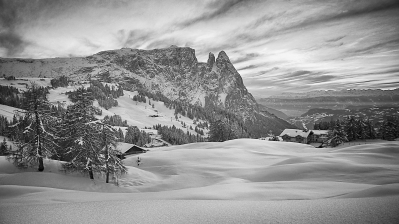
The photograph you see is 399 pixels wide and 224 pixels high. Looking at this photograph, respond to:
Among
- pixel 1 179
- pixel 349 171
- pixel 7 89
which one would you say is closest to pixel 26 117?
pixel 1 179

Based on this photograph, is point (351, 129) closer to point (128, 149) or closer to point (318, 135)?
point (318, 135)

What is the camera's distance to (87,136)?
1912cm

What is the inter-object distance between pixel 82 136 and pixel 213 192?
52.4 feet

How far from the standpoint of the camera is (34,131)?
1980 cm

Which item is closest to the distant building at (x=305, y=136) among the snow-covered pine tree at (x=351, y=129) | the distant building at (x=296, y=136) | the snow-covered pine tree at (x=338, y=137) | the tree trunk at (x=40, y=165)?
the distant building at (x=296, y=136)

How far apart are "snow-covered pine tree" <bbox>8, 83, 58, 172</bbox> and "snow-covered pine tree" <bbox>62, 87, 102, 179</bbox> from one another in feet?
7.19

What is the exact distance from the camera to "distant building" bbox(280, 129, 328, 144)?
257ft

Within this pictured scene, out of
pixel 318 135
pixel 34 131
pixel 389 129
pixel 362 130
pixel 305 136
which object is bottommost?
pixel 305 136

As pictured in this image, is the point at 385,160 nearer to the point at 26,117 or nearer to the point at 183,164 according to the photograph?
the point at 183,164

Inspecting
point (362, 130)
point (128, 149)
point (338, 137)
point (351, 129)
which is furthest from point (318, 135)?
point (128, 149)

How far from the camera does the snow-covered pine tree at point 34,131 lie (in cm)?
1948

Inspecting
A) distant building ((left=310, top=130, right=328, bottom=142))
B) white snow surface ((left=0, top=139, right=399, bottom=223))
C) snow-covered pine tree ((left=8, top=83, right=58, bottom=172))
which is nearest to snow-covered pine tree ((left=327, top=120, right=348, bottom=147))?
distant building ((left=310, top=130, right=328, bottom=142))

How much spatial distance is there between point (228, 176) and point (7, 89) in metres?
215

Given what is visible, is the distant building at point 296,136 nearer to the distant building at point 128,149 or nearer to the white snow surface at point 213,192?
the white snow surface at point 213,192
